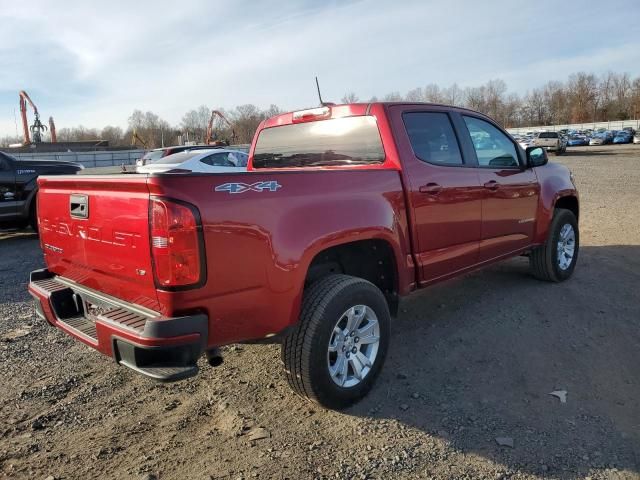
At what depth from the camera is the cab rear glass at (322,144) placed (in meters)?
3.91

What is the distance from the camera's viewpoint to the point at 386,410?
3234mm

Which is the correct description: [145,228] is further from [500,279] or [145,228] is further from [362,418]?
[500,279]

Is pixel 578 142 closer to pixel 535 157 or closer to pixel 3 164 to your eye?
pixel 535 157

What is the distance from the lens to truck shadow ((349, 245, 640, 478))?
285 centimetres

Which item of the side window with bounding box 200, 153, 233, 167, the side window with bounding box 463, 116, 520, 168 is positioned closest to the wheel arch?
the side window with bounding box 463, 116, 520, 168

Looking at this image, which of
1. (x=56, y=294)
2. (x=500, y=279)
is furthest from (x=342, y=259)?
(x=500, y=279)

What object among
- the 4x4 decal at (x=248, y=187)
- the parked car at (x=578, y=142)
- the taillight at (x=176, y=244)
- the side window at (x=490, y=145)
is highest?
the parked car at (x=578, y=142)

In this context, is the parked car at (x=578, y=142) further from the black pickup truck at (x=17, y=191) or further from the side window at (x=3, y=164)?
the side window at (x=3, y=164)

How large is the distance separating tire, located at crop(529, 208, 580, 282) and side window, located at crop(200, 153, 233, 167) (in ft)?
31.6

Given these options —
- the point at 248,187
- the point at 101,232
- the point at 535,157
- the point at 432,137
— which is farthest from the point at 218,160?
the point at 248,187

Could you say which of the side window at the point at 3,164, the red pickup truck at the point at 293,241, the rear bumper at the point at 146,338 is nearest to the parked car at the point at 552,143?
the side window at the point at 3,164

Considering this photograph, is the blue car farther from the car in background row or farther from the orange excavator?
the orange excavator

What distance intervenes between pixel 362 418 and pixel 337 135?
86.1 inches

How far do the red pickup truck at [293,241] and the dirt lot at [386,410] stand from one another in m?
0.38
